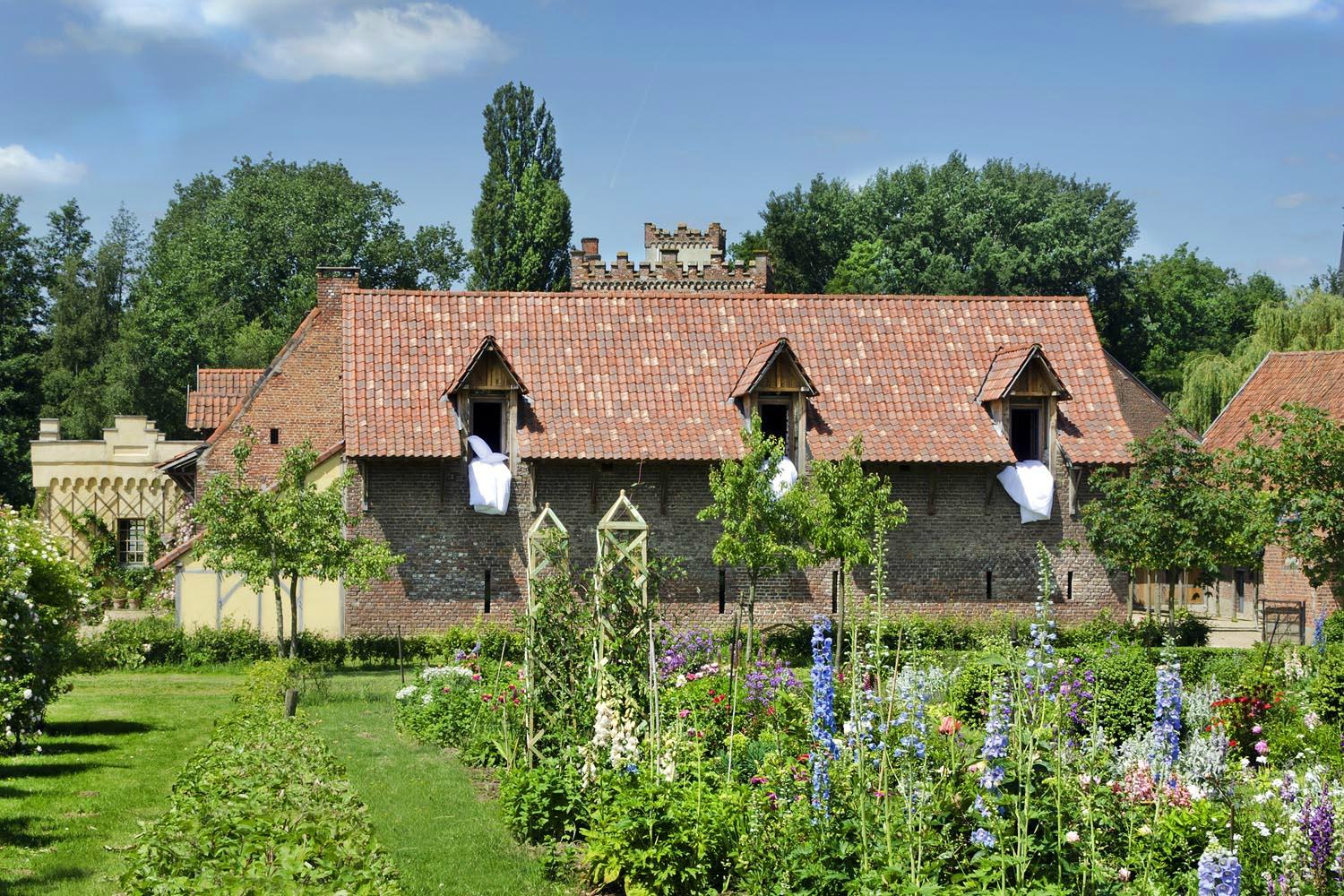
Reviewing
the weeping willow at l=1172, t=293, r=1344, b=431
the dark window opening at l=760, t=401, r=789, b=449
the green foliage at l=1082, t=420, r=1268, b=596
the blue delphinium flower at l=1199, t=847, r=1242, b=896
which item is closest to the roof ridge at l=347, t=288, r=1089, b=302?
the dark window opening at l=760, t=401, r=789, b=449

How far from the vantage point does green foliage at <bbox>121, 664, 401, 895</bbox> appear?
24.3 ft

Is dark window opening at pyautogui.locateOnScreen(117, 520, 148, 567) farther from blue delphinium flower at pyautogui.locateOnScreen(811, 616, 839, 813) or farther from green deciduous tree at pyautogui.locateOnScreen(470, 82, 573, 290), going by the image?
blue delphinium flower at pyautogui.locateOnScreen(811, 616, 839, 813)

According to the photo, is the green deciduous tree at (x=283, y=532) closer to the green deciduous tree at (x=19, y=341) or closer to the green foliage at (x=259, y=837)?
the green foliage at (x=259, y=837)

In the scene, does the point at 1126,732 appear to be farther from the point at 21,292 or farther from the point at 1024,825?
the point at 21,292

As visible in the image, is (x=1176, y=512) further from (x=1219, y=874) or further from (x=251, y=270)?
(x=251, y=270)

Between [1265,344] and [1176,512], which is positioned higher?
[1265,344]

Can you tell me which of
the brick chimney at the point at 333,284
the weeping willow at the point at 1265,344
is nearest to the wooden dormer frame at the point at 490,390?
the brick chimney at the point at 333,284

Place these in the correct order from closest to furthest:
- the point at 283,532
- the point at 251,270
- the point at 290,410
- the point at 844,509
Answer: the point at 844,509 < the point at 283,532 < the point at 290,410 < the point at 251,270

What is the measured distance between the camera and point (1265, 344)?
45.8 metres

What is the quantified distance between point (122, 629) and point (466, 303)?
9726 mm

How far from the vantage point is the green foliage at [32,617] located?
14.3 m

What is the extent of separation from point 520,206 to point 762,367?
3278cm

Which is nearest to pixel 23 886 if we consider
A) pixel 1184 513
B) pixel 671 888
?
pixel 671 888

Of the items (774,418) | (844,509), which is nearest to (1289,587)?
(774,418)
